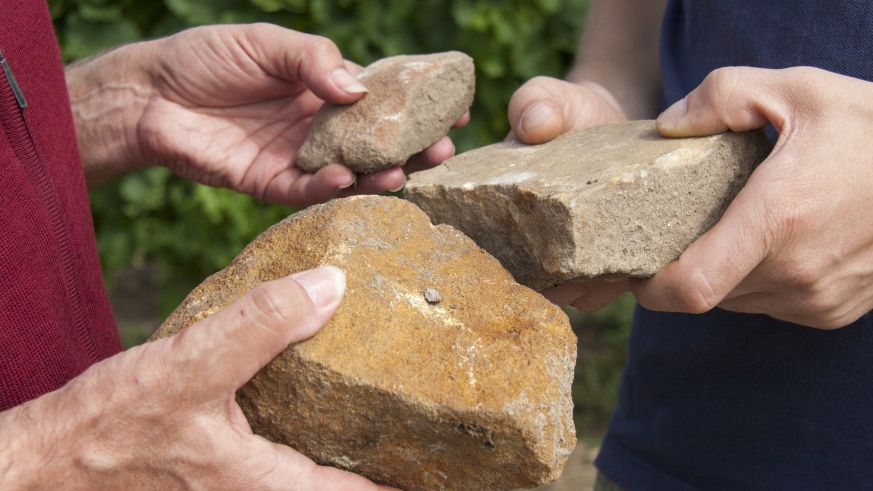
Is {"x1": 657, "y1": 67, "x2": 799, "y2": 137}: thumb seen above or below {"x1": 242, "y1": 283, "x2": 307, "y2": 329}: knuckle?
above

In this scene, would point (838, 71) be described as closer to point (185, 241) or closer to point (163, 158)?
point (163, 158)

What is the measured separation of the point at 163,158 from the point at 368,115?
0.75m

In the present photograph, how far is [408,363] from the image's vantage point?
5.41ft

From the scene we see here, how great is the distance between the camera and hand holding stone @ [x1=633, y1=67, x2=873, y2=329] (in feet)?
5.76

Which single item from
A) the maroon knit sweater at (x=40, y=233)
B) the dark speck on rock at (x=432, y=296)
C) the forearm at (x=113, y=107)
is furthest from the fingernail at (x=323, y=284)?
the forearm at (x=113, y=107)

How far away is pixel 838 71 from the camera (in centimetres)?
200

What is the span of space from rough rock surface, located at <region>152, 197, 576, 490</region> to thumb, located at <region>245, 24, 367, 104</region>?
608 mm

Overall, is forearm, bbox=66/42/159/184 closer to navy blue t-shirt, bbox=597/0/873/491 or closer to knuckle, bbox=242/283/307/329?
knuckle, bbox=242/283/307/329

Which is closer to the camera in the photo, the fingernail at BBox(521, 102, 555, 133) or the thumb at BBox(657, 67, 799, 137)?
the thumb at BBox(657, 67, 799, 137)

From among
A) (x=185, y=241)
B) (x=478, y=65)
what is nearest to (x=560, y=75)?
(x=478, y=65)

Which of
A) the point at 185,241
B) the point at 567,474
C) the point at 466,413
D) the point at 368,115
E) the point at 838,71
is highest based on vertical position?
the point at 838,71

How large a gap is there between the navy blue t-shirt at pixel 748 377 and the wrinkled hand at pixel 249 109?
0.85 m

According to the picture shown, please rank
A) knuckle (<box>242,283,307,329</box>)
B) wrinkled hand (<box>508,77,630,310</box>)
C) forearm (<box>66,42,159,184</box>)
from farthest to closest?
forearm (<box>66,42,159,184</box>) < wrinkled hand (<box>508,77,630,310</box>) < knuckle (<box>242,283,307,329</box>)

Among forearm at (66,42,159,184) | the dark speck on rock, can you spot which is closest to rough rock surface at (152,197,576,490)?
the dark speck on rock
